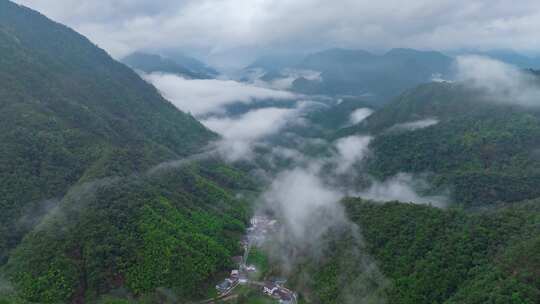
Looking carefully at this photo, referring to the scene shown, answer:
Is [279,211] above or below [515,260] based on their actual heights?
below

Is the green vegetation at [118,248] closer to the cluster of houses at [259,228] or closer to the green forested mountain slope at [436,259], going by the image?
the cluster of houses at [259,228]

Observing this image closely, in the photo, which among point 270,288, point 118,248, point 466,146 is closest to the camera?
point 118,248

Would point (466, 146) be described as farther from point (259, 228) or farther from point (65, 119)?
point (65, 119)

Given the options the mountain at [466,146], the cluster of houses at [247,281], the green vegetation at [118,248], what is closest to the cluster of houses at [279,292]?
the cluster of houses at [247,281]

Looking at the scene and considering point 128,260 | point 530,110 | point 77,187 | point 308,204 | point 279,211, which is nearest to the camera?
point 128,260

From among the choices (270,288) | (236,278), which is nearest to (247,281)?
(236,278)

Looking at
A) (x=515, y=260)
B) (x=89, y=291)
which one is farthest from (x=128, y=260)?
(x=515, y=260)

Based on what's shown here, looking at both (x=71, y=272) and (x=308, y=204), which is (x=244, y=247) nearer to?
(x=308, y=204)
